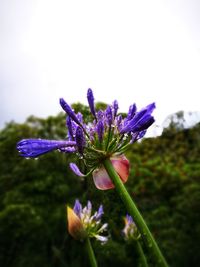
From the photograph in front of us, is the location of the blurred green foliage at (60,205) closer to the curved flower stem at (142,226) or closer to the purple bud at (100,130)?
the purple bud at (100,130)

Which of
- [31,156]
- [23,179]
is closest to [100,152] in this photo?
[31,156]

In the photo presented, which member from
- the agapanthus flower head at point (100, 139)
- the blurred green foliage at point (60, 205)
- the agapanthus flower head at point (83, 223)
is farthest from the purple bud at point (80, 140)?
the blurred green foliage at point (60, 205)

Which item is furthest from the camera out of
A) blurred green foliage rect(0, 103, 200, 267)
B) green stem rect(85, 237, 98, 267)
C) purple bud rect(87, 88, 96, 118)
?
blurred green foliage rect(0, 103, 200, 267)

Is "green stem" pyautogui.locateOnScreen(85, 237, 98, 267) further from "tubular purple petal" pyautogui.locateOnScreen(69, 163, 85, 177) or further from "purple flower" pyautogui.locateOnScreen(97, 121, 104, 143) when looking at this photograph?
"purple flower" pyautogui.locateOnScreen(97, 121, 104, 143)

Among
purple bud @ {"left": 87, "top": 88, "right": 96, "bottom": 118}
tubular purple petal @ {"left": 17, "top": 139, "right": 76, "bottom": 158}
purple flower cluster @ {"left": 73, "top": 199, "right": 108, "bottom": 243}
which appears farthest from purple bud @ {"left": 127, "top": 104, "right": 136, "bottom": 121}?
purple flower cluster @ {"left": 73, "top": 199, "right": 108, "bottom": 243}

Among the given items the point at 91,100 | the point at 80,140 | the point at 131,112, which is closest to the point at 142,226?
the point at 80,140

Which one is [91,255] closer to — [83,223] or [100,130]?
[83,223]
